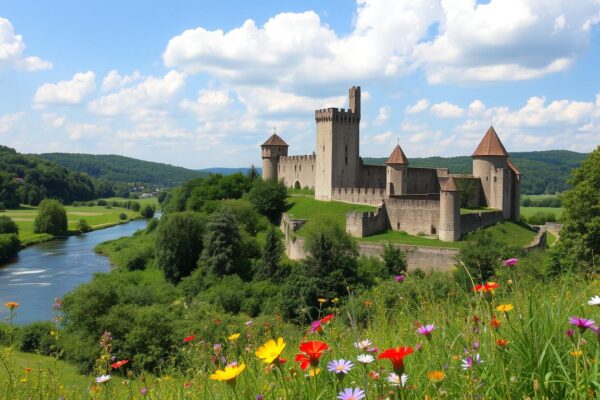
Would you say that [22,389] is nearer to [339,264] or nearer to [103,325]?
[103,325]

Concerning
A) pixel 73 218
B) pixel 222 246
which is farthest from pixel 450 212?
pixel 73 218

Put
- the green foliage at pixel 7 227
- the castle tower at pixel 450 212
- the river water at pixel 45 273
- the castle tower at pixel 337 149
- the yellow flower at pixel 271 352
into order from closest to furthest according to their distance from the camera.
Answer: the yellow flower at pixel 271 352 → the river water at pixel 45 273 → the castle tower at pixel 450 212 → the castle tower at pixel 337 149 → the green foliage at pixel 7 227

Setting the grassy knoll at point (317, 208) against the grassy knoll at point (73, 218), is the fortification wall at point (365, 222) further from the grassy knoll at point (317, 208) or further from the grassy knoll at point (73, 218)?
the grassy knoll at point (73, 218)

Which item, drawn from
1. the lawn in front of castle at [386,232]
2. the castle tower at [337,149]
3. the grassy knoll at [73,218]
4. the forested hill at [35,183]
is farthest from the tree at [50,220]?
the castle tower at [337,149]

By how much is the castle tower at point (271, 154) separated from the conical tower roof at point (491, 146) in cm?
2332

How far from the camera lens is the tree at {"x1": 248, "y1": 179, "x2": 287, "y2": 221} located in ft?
158

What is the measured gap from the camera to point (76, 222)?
8375 cm

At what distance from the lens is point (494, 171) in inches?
1567

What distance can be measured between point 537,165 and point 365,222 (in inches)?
4706

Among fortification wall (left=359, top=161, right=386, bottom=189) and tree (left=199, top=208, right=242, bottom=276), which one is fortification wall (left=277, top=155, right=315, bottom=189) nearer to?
fortification wall (left=359, top=161, right=386, bottom=189)

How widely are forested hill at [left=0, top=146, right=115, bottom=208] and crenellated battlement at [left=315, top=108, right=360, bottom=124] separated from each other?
7144 centimetres

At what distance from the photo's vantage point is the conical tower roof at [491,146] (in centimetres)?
3953

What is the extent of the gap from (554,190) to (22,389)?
12825 centimetres

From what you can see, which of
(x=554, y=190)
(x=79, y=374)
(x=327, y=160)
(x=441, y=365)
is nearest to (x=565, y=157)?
(x=554, y=190)
